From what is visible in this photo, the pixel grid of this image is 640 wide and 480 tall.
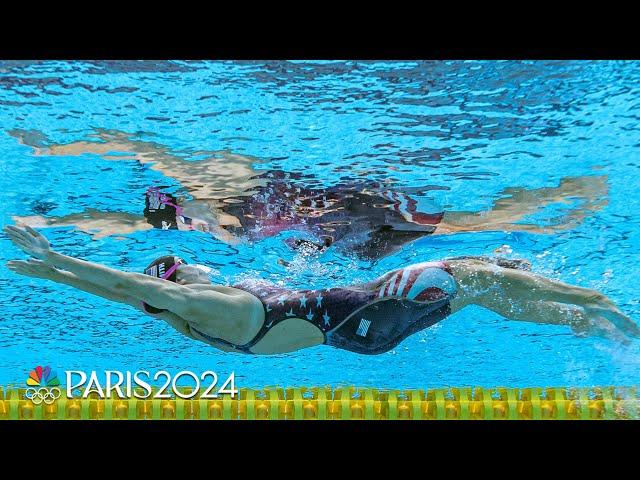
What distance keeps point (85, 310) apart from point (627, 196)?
6.06 m

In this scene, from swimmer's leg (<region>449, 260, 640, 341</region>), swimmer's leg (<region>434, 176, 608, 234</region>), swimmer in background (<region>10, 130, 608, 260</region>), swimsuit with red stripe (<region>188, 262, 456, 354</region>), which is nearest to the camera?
swimsuit with red stripe (<region>188, 262, 456, 354</region>)

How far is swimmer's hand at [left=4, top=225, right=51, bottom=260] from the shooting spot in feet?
21.1

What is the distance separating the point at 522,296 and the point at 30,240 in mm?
4415

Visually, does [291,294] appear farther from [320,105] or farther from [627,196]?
[627,196]

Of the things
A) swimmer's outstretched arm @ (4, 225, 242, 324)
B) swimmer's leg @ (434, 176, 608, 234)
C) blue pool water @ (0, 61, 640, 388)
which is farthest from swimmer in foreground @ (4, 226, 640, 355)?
blue pool water @ (0, 61, 640, 388)

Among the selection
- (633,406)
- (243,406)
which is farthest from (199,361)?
(633,406)

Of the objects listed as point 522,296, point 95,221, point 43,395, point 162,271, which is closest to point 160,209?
point 95,221

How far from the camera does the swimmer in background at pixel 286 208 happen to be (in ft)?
22.0

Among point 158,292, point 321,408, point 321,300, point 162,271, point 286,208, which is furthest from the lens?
point 321,408

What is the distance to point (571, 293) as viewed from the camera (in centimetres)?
648

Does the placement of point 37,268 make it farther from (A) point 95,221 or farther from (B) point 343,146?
(B) point 343,146

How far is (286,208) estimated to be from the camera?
7.12 m

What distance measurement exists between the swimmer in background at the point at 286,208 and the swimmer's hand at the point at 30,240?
0.67 feet

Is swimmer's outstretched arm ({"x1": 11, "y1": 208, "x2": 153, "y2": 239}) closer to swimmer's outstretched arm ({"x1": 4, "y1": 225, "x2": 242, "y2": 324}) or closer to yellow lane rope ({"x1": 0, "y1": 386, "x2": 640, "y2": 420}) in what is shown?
swimmer's outstretched arm ({"x1": 4, "y1": 225, "x2": 242, "y2": 324})
